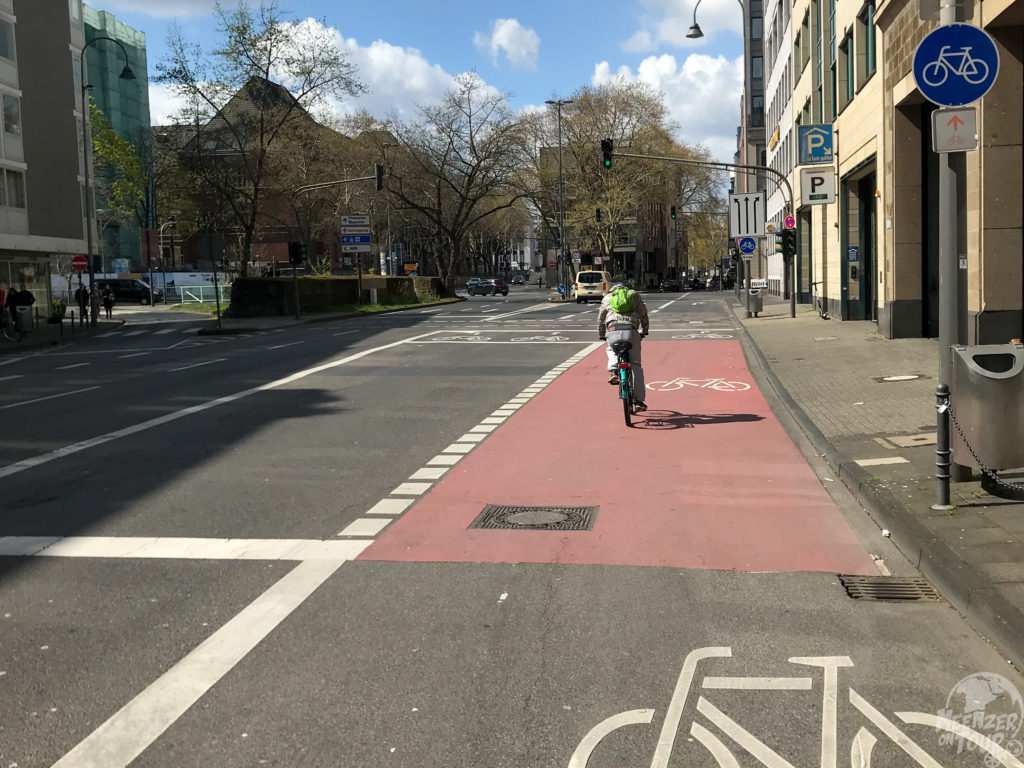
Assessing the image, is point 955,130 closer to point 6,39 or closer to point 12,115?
point 12,115

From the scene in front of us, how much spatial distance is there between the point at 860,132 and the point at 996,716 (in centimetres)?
2516

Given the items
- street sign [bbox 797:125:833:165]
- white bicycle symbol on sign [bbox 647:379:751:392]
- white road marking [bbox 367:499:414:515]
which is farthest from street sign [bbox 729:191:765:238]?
white road marking [bbox 367:499:414:515]

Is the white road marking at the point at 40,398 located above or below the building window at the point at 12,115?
below

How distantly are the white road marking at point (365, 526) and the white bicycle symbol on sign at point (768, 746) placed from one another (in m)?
3.28

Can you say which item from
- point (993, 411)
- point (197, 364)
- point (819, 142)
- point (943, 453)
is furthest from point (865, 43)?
point (943, 453)

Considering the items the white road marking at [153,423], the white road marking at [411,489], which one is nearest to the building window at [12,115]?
the white road marking at [153,423]

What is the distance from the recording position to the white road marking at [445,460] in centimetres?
1024

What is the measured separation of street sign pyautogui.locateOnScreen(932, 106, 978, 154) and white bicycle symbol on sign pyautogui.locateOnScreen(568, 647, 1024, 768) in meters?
4.36

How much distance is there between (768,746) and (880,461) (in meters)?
5.74

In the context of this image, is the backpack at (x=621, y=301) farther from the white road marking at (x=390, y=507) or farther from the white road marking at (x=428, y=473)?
the white road marking at (x=390, y=507)

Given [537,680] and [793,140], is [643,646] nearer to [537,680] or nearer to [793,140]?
[537,680]

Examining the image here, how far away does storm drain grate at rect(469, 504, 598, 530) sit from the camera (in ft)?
25.0

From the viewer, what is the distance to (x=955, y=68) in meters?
7.63

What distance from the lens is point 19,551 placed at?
23.1 feet
